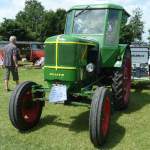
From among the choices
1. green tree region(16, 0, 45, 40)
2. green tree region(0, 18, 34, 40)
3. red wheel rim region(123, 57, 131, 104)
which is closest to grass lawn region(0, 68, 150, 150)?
red wheel rim region(123, 57, 131, 104)

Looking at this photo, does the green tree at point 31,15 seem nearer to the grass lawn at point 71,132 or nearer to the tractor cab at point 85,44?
the tractor cab at point 85,44

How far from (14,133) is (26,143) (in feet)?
2.18

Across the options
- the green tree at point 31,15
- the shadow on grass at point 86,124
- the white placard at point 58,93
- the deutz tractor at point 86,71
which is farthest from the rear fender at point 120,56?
the green tree at point 31,15

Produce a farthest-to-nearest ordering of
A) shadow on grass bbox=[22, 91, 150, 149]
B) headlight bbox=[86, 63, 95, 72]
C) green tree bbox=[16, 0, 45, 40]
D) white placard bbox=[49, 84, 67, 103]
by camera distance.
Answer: green tree bbox=[16, 0, 45, 40] → headlight bbox=[86, 63, 95, 72] → white placard bbox=[49, 84, 67, 103] → shadow on grass bbox=[22, 91, 150, 149]

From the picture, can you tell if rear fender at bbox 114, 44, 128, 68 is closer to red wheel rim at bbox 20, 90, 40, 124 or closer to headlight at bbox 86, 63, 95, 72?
headlight at bbox 86, 63, 95, 72

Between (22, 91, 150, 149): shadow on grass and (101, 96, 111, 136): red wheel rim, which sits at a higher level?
(101, 96, 111, 136): red wheel rim

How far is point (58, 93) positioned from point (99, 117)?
3.53 feet

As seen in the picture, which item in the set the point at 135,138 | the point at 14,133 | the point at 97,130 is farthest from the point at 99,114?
the point at 14,133

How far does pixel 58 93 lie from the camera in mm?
7633

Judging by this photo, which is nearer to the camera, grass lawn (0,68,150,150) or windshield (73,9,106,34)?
grass lawn (0,68,150,150)

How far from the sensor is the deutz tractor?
7445 mm

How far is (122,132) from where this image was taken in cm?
779

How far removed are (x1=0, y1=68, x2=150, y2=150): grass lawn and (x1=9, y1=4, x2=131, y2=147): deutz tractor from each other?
0.25m

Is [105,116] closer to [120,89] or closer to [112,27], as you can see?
[120,89]
